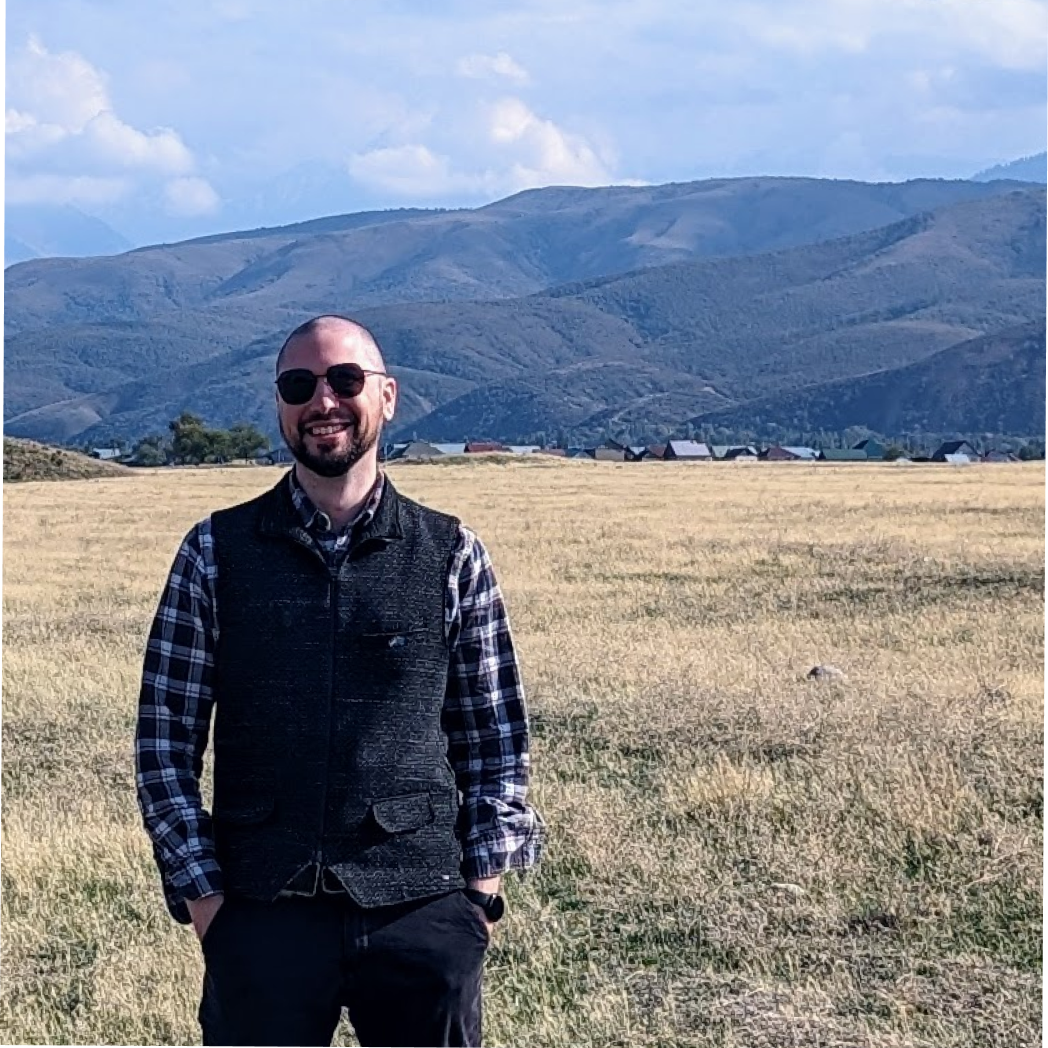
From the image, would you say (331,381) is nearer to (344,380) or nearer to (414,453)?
(344,380)

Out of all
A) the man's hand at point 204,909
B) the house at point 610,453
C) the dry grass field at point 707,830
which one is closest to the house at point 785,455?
the house at point 610,453

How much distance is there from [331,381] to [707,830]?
5.16 metres

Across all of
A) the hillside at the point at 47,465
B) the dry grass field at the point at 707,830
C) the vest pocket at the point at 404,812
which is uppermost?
the hillside at the point at 47,465

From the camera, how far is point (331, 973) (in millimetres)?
3430

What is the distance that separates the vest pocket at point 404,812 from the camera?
11.4 feet

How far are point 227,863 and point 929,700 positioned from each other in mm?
8795

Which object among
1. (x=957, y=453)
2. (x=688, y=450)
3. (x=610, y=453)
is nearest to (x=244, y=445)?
(x=610, y=453)

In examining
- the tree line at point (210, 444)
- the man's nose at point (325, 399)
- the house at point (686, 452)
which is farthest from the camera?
the house at point (686, 452)

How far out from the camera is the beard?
11.5 ft

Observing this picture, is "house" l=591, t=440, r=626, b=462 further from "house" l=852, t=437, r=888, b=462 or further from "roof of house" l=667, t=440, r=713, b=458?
"house" l=852, t=437, r=888, b=462

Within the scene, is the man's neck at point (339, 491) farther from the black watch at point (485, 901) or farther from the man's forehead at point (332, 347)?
the black watch at point (485, 901)

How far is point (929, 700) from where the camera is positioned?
11500 mm

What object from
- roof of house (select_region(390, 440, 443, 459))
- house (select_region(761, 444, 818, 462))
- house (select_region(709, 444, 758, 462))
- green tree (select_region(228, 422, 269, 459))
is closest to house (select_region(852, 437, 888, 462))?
house (select_region(761, 444, 818, 462))

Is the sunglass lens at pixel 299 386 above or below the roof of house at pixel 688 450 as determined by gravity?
below
